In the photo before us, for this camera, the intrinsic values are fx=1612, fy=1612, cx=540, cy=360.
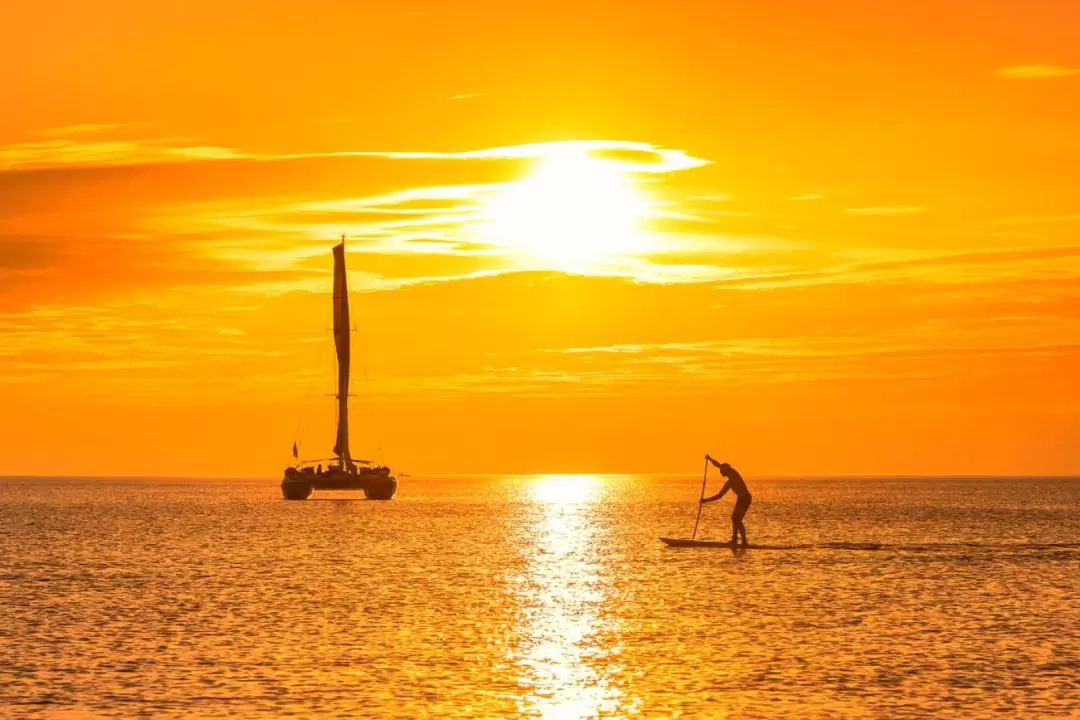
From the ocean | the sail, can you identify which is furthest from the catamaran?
the ocean

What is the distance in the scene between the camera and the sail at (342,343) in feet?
537

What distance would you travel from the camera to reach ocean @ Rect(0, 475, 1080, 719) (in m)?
33.6

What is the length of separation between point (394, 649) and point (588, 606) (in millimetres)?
14882

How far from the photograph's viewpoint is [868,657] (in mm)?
40844

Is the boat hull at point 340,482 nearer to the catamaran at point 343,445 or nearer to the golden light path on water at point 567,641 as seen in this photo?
the catamaran at point 343,445

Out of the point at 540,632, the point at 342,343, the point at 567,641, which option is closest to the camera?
the point at 567,641

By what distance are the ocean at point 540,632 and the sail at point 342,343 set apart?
68.3 metres

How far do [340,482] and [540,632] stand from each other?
403ft

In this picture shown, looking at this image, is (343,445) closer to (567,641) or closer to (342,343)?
(342,343)

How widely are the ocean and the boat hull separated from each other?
7224cm

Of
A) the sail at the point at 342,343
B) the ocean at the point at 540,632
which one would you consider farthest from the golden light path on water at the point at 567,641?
the sail at the point at 342,343

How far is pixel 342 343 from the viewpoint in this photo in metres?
164

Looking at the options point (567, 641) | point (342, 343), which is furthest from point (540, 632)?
point (342, 343)

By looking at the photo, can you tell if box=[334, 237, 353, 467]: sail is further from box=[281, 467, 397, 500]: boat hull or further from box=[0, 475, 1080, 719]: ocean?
box=[0, 475, 1080, 719]: ocean
